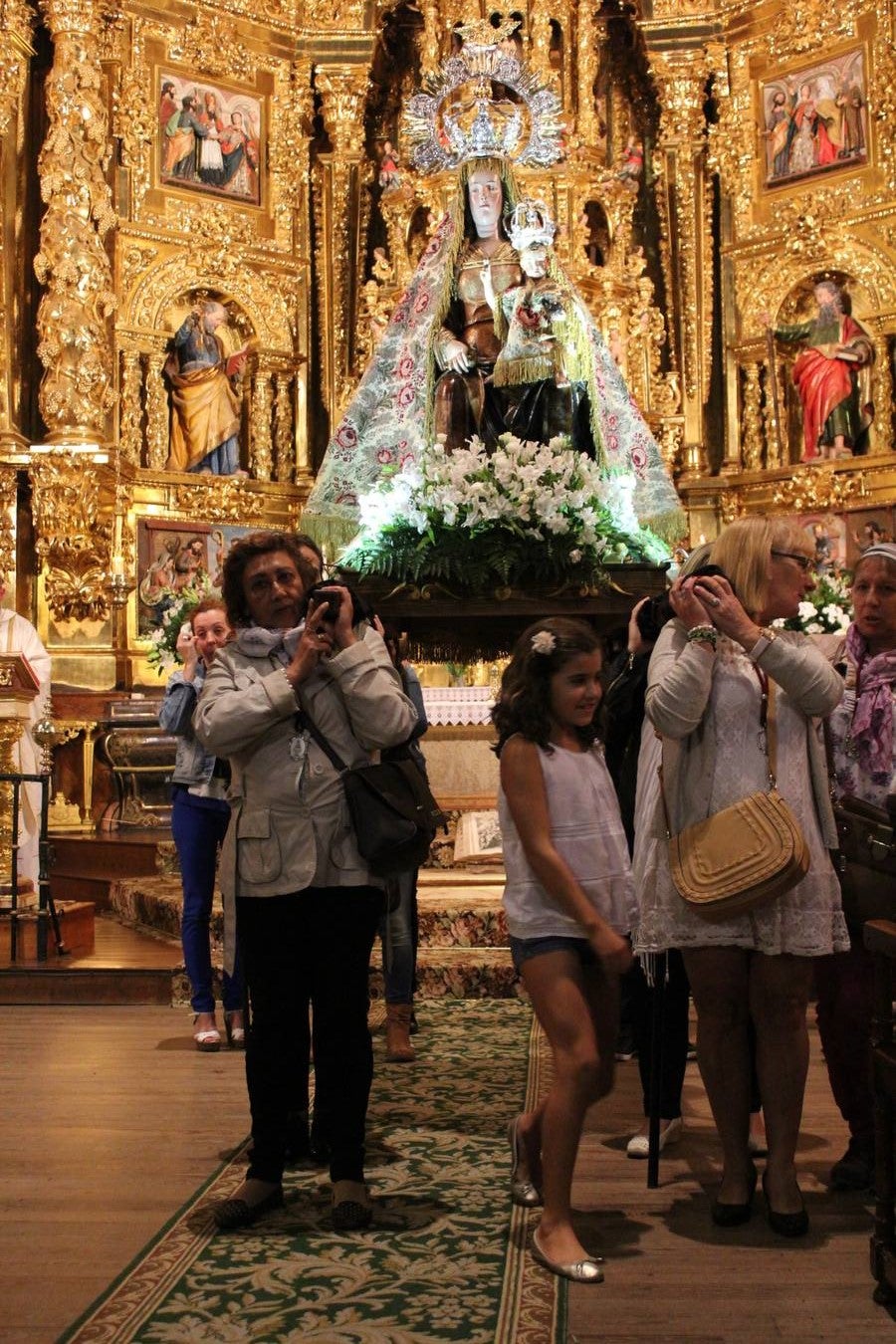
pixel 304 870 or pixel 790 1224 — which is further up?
pixel 304 870

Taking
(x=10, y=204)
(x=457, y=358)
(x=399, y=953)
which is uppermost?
(x=10, y=204)

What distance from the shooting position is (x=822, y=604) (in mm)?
10039

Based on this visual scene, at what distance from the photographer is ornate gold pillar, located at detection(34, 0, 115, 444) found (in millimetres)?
12883

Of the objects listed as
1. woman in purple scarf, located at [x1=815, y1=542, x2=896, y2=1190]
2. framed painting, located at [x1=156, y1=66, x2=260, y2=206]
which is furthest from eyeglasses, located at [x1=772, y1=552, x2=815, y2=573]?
framed painting, located at [x1=156, y1=66, x2=260, y2=206]

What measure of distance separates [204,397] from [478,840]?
7373mm

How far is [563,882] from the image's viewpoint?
320 cm

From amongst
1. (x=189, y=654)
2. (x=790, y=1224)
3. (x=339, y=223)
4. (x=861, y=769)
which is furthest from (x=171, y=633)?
(x=790, y=1224)

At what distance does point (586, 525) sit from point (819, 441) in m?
7.27

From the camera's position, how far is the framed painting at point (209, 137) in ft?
46.4

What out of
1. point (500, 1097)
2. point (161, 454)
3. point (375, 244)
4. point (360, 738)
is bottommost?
point (500, 1097)

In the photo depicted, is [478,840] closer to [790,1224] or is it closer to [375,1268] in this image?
[790,1224]

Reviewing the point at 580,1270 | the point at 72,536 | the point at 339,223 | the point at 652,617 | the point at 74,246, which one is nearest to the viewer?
the point at 580,1270

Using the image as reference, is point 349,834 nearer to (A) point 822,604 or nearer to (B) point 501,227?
(B) point 501,227

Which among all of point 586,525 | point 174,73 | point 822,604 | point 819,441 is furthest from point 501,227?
point 174,73
